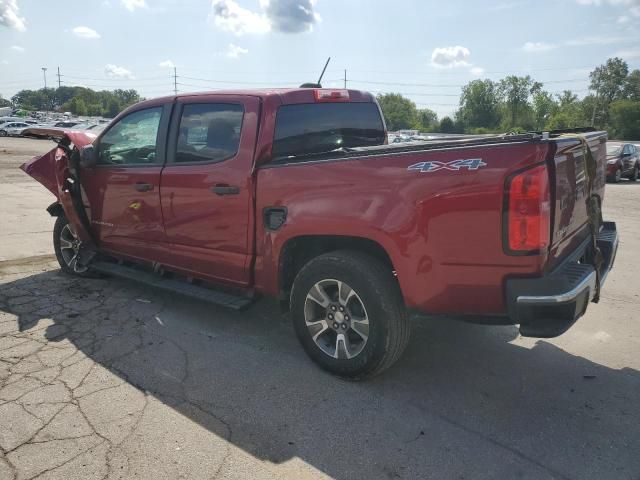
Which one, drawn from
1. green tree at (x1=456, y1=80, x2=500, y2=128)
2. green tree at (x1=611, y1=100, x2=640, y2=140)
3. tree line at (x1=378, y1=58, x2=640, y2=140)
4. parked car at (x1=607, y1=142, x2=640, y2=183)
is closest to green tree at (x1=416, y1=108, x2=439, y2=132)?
tree line at (x1=378, y1=58, x2=640, y2=140)

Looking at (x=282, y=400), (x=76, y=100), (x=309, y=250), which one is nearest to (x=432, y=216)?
(x=309, y=250)

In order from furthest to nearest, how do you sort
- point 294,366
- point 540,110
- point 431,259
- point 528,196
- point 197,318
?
1. point 540,110
2. point 197,318
3. point 294,366
4. point 431,259
5. point 528,196

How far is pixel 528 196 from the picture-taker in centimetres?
269

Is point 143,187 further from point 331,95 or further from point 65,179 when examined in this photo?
point 331,95

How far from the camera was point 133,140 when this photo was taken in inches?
194

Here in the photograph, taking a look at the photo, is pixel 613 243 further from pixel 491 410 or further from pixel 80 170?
pixel 80 170

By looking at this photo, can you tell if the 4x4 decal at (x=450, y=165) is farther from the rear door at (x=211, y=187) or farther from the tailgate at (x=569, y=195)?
the rear door at (x=211, y=187)

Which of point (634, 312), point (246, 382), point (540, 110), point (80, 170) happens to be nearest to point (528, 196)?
point (246, 382)

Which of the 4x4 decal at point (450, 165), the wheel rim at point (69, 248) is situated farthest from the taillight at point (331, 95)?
the wheel rim at point (69, 248)

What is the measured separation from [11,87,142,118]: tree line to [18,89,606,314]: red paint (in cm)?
12229

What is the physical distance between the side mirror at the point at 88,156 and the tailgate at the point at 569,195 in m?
4.23

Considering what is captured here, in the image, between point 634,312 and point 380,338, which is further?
point 634,312

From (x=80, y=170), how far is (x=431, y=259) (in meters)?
4.02

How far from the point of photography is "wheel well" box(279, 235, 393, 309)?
346cm
